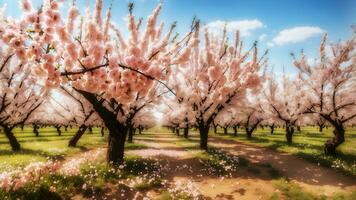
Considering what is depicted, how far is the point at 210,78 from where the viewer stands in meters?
16.4

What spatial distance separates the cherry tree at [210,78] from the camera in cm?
1806

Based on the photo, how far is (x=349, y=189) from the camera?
11875 millimetres

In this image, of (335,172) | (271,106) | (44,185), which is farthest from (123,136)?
(271,106)

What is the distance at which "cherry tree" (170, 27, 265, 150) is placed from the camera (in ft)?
59.3

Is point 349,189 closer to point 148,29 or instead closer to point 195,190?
point 195,190

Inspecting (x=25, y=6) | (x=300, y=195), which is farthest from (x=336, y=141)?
(x=25, y=6)

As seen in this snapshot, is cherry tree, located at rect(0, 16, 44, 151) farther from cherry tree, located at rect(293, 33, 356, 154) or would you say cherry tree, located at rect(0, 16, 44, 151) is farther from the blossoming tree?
cherry tree, located at rect(293, 33, 356, 154)

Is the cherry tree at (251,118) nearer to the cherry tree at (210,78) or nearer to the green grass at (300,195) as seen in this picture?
the cherry tree at (210,78)

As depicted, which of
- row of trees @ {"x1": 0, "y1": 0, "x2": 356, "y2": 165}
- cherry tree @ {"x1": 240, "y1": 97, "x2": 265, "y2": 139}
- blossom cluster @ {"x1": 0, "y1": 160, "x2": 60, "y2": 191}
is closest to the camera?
row of trees @ {"x1": 0, "y1": 0, "x2": 356, "y2": 165}

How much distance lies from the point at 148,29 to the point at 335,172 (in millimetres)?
13060

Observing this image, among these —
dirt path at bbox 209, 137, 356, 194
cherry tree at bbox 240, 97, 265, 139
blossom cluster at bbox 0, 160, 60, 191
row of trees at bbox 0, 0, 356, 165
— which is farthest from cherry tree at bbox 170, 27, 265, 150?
cherry tree at bbox 240, 97, 265, 139

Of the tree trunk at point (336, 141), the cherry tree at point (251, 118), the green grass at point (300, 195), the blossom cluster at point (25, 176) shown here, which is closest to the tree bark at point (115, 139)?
the blossom cluster at point (25, 176)

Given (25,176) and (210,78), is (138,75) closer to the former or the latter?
(25,176)

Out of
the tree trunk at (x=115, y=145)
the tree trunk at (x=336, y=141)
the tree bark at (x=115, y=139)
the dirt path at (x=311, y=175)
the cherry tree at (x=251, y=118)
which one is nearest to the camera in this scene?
the dirt path at (x=311, y=175)
